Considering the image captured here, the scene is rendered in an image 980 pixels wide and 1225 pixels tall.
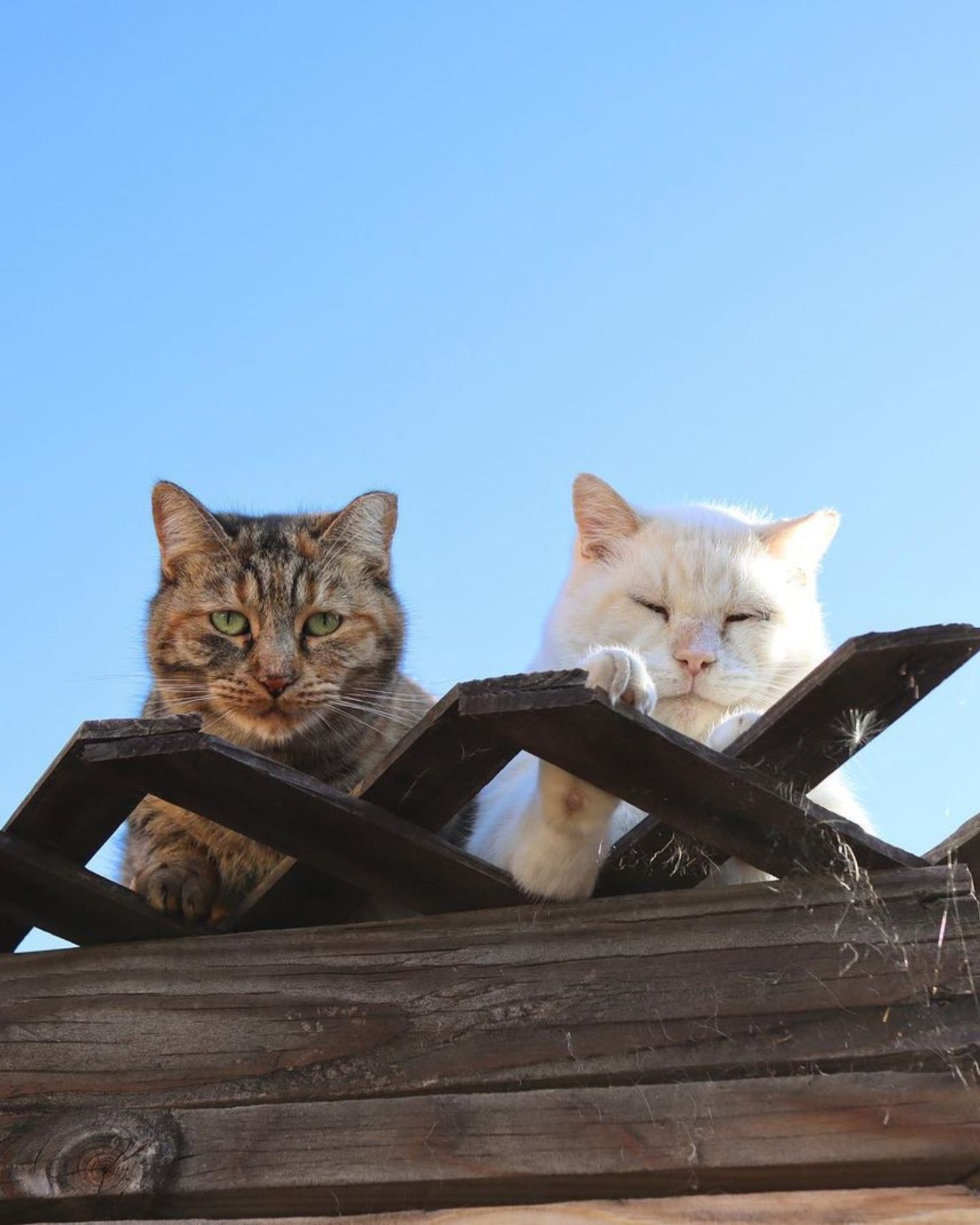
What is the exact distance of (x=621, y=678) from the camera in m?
2.08

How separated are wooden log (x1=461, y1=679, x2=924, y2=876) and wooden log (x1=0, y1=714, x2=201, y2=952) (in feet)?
1.61

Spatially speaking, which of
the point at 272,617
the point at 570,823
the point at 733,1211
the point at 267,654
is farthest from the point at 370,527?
the point at 733,1211

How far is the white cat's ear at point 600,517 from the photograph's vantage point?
3.75 m

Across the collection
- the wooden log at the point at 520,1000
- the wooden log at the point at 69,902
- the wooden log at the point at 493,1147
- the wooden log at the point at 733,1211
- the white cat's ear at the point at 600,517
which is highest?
the white cat's ear at the point at 600,517

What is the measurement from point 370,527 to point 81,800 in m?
1.59

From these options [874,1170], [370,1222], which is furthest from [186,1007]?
[874,1170]

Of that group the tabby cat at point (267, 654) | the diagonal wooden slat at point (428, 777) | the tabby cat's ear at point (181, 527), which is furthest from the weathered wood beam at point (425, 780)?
the tabby cat's ear at point (181, 527)

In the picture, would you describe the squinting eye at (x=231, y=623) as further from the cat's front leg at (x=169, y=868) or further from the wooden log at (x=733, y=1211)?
the wooden log at (x=733, y=1211)

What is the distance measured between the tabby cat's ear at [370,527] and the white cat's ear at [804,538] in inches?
38.2

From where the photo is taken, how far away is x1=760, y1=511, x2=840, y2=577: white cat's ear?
361 cm

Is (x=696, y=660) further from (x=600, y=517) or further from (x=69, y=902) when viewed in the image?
(x=69, y=902)

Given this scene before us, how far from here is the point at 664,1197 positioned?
207 cm

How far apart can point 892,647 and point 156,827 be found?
172 cm

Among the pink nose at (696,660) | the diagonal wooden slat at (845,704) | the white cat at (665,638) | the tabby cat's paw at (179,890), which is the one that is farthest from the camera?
the pink nose at (696,660)
